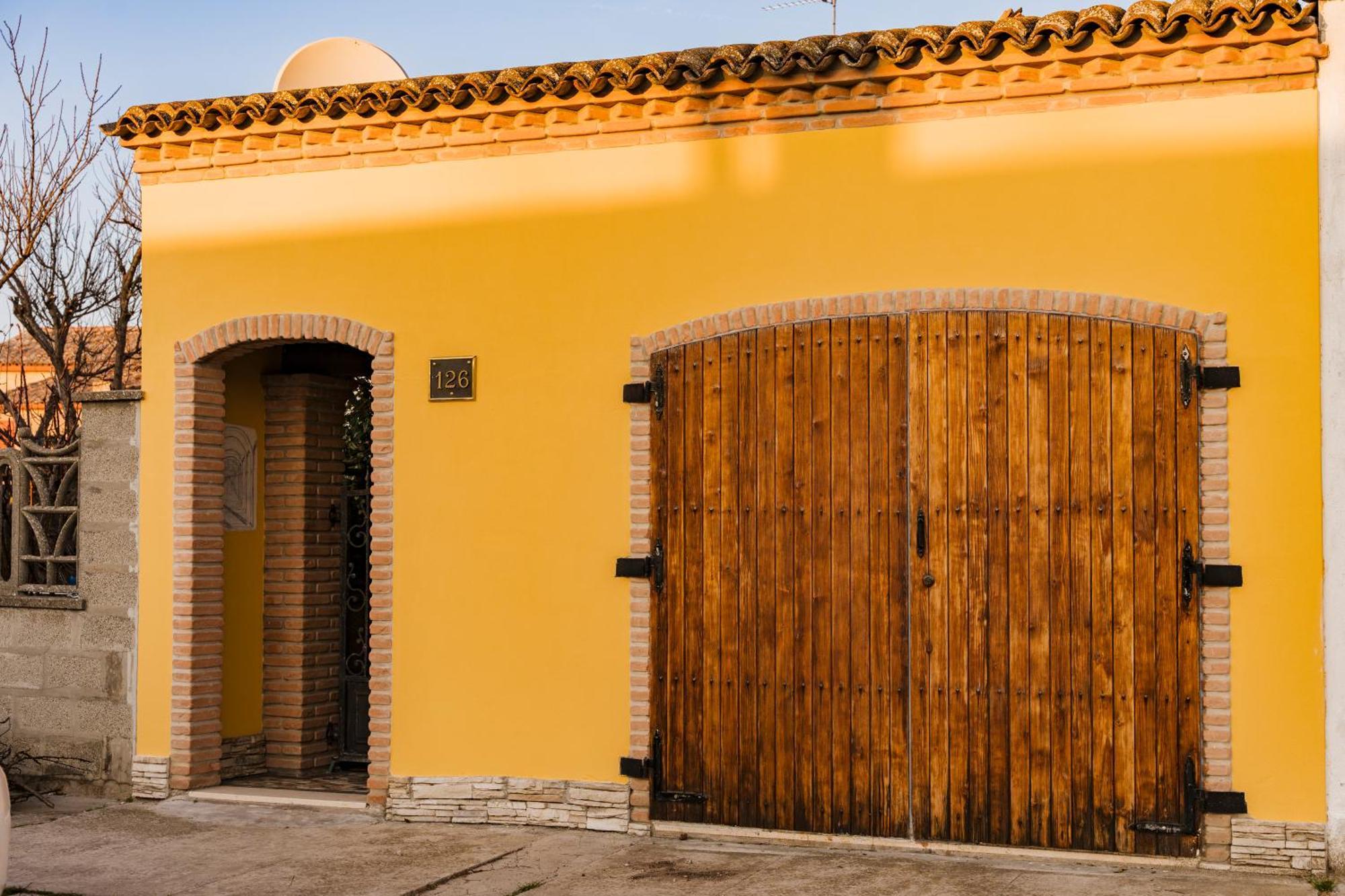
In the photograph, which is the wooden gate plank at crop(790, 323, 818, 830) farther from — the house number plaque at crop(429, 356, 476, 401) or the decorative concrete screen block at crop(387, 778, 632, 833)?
the house number plaque at crop(429, 356, 476, 401)

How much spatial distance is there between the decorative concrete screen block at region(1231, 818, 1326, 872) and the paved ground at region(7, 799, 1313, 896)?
0.12 m

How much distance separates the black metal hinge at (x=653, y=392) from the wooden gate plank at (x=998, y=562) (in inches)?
65.0

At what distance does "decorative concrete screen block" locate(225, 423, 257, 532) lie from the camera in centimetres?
863

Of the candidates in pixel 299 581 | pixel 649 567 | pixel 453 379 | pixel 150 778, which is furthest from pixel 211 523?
pixel 649 567

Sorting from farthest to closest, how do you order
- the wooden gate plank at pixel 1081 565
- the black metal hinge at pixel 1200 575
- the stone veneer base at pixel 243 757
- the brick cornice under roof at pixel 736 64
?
1. the stone veneer base at pixel 243 757
2. the wooden gate plank at pixel 1081 565
3. the brick cornice under roof at pixel 736 64
4. the black metal hinge at pixel 1200 575

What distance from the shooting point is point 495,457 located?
Result: 749 cm

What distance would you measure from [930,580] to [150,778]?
15.4 ft

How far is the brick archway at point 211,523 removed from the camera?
7672 mm

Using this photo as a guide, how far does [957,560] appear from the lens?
6.61m

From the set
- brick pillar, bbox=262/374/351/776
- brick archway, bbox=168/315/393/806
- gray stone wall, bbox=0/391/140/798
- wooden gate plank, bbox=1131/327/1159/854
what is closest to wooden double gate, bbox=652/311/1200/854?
wooden gate plank, bbox=1131/327/1159/854

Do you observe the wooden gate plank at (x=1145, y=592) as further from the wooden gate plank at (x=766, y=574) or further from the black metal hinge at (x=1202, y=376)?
the wooden gate plank at (x=766, y=574)

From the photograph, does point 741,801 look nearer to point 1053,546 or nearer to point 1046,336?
point 1053,546

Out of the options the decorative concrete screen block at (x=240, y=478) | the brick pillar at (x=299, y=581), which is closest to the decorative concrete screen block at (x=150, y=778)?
the brick pillar at (x=299, y=581)

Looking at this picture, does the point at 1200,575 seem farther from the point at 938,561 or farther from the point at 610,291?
the point at 610,291
